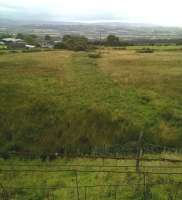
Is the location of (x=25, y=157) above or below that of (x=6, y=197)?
below

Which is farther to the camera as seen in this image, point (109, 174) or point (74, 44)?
point (74, 44)

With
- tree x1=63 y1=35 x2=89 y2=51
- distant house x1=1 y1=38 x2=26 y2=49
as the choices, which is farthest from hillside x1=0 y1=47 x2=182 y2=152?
distant house x1=1 y1=38 x2=26 y2=49

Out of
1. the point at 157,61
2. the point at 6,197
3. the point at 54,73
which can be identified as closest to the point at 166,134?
the point at 6,197

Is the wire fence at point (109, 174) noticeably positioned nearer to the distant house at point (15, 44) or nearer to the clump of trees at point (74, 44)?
the clump of trees at point (74, 44)

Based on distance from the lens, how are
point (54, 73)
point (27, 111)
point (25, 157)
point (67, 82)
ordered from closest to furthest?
point (25, 157) → point (27, 111) → point (67, 82) → point (54, 73)

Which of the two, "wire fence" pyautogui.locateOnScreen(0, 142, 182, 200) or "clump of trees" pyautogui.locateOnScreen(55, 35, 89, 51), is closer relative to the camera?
"wire fence" pyautogui.locateOnScreen(0, 142, 182, 200)

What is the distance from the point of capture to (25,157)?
885 inches

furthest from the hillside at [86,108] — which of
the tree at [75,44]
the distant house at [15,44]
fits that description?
the distant house at [15,44]

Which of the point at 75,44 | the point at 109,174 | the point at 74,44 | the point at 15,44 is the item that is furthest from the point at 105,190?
the point at 15,44

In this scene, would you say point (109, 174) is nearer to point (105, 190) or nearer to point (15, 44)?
point (105, 190)

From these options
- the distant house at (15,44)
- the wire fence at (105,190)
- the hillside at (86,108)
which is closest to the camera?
the wire fence at (105,190)

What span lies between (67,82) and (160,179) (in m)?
21.3

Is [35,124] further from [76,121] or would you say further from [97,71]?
[97,71]

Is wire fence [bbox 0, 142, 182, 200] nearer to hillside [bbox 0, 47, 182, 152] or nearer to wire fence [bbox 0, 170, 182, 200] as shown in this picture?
wire fence [bbox 0, 170, 182, 200]
